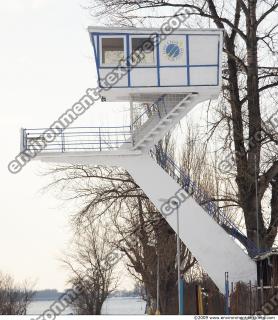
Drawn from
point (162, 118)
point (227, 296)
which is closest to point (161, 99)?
point (162, 118)

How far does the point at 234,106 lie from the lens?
37344mm

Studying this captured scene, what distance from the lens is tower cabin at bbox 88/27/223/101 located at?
31.4 metres

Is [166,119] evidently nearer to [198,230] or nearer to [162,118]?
[162,118]

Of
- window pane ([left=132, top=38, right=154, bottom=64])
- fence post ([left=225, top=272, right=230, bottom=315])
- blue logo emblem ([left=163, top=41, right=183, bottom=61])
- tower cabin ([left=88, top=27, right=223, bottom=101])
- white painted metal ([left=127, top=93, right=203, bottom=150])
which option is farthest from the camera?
white painted metal ([left=127, top=93, right=203, bottom=150])

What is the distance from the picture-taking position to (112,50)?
3162 centimetres

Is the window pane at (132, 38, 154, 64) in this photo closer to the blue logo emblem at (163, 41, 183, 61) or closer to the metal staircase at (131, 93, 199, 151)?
the blue logo emblem at (163, 41, 183, 61)

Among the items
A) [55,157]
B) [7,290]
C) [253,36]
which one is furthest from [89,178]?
[7,290]

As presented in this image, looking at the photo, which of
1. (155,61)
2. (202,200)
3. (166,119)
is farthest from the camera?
(202,200)

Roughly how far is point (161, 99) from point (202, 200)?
16.3ft

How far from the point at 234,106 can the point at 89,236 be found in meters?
18.9

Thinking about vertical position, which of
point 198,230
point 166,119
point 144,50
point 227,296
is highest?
point 144,50

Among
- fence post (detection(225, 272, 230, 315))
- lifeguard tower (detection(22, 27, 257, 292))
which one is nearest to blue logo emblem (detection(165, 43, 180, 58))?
lifeguard tower (detection(22, 27, 257, 292))

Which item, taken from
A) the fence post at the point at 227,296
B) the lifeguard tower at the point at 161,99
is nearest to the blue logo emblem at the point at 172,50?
the lifeguard tower at the point at 161,99

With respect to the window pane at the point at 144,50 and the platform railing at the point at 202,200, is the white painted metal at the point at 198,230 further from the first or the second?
the window pane at the point at 144,50
